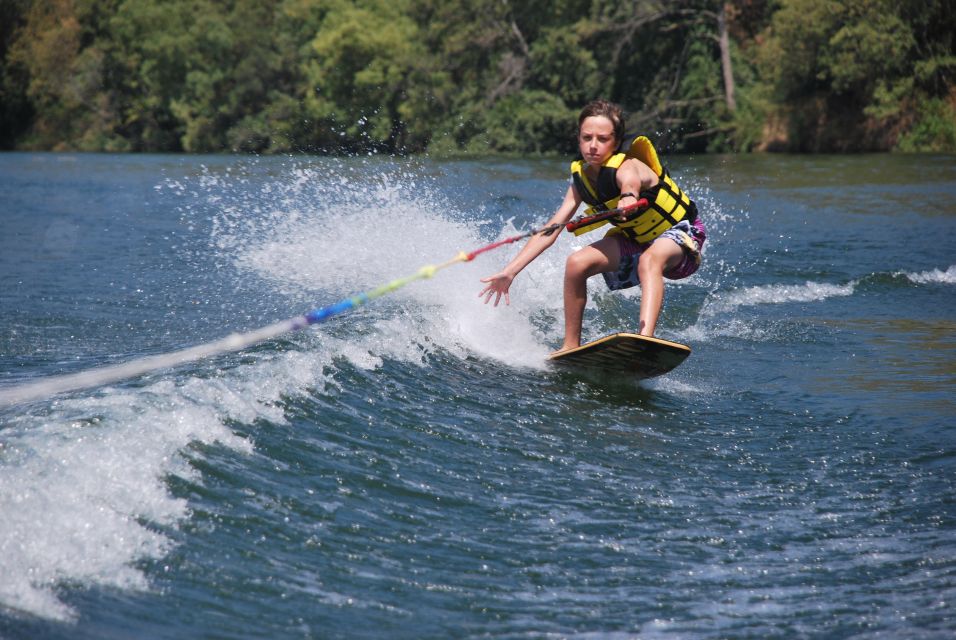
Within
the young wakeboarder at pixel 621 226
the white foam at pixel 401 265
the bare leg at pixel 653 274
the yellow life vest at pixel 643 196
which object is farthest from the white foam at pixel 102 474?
the yellow life vest at pixel 643 196

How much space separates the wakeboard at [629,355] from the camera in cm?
501

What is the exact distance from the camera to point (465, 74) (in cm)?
3378

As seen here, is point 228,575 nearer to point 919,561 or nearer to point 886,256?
point 919,561

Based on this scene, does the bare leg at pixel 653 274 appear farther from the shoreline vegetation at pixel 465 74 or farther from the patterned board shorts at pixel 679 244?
the shoreline vegetation at pixel 465 74

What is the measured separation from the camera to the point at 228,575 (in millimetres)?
2920

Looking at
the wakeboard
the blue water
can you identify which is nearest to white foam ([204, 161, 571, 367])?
the blue water

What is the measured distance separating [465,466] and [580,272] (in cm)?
176

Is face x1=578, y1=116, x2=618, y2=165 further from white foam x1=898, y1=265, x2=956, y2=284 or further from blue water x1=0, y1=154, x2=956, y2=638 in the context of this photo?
white foam x1=898, y1=265, x2=956, y2=284

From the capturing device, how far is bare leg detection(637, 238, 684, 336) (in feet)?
17.0

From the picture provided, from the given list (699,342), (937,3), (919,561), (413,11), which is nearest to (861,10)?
(937,3)

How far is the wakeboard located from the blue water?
0.10 metres

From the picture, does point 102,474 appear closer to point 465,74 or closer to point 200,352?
point 200,352

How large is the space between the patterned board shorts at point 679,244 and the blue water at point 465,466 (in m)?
0.54

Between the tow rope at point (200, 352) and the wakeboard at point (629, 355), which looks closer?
the tow rope at point (200, 352)
